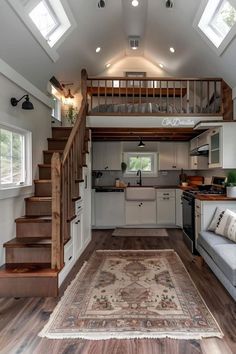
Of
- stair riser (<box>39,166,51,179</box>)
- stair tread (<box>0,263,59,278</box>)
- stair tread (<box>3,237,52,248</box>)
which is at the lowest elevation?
stair tread (<box>0,263,59,278</box>)

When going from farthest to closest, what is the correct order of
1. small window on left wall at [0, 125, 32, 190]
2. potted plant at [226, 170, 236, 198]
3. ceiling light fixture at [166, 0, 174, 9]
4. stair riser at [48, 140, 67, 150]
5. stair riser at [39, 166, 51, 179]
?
stair riser at [48, 140, 67, 150], stair riser at [39, 166, 51, 179], ceiling light fixture at [166, 0, 174, 9], potted plant at [226, 170, 236, 198], small window on left wall at [0, 125, 32, 190]

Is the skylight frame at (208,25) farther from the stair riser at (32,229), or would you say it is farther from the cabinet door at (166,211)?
the stair riser at (32,229)

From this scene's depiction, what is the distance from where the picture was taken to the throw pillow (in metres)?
3.65

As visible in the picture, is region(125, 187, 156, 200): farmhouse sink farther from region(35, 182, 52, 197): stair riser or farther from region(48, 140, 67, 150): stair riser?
region(35, 182, 52, 197): stair riser

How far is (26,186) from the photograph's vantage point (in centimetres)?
384

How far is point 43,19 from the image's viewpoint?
3.96 m

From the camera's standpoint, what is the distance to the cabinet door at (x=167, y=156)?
6566mm

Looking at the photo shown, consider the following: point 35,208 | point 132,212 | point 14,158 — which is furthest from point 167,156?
point 14,158

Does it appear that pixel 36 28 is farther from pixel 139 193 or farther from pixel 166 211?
pixel 166 211

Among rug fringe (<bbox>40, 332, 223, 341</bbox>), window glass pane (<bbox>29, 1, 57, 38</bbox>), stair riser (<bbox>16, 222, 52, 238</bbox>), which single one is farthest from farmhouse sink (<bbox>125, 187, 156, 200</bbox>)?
rug fringe (<bbox>40, 332, 223, 341</bbox>)

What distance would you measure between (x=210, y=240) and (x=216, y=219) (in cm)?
51

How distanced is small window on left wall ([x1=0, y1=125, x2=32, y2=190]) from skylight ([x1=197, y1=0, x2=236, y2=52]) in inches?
124

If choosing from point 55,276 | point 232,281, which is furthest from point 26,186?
point 232,281

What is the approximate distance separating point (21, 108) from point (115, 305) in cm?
277
